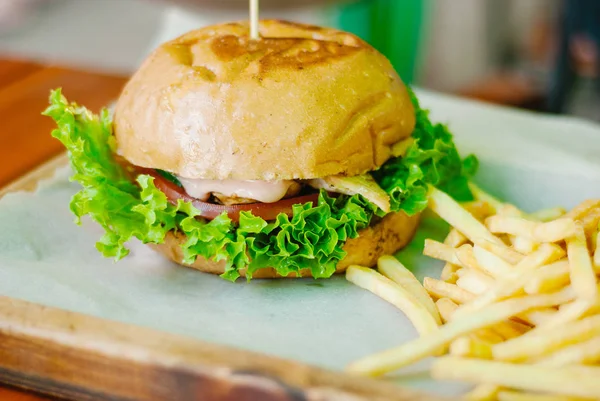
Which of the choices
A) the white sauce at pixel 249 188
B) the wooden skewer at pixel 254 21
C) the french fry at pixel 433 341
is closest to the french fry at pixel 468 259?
the french fry at pixel 433 341

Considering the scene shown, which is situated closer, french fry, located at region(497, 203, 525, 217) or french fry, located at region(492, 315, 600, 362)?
french fry, located at region(492, 315, 600, 362)

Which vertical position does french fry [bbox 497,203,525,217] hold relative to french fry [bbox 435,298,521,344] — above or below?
above

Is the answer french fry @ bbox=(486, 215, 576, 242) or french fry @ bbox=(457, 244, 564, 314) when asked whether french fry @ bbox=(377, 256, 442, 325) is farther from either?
french fry @ bbox=(486, 215, 576, 242)

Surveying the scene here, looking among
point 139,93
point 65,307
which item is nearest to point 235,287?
point 65,307

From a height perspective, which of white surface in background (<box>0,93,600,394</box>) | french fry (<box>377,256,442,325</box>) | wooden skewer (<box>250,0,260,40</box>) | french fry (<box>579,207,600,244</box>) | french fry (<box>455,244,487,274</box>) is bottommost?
white surface in background (<box>0,93,600,394</box>)

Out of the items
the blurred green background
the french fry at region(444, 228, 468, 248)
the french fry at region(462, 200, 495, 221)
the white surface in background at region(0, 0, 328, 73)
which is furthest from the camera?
the white surface in background at region(0, 0, 328, 73)

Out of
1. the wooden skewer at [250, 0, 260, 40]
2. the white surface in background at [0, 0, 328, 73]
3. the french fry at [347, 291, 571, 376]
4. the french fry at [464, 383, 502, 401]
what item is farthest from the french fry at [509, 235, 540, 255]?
the white surface in background at [0, 0, 328, 73]
